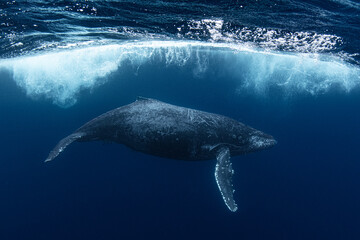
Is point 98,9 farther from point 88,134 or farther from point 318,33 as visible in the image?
point 318,33

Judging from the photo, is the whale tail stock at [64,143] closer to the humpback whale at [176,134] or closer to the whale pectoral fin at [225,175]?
the humpback whale at [176,134]

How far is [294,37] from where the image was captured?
19.0 m

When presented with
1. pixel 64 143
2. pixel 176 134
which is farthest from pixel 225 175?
pixel 64 143

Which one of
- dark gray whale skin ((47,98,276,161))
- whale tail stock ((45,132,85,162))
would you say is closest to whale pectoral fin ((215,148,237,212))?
dark gray whale skin ((47,98,276,161))

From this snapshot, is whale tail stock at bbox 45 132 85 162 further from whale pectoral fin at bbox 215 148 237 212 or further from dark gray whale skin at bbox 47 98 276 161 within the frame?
whale pectoral fin at bbox 215 148 237 212

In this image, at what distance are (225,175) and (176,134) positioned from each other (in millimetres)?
2552

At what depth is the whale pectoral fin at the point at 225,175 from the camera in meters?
8.63

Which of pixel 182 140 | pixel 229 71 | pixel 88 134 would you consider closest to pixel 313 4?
pixel 182 140

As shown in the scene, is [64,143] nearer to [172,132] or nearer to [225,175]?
[172,132]

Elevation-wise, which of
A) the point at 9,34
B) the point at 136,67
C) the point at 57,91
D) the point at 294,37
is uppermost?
the point at 294,37

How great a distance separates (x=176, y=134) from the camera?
9609mm

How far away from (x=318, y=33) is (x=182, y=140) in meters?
14.3

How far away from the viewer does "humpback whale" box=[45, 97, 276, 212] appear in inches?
380

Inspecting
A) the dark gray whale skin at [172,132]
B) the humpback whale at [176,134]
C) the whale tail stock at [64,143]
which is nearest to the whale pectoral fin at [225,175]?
the humpback whale at [176,134]
